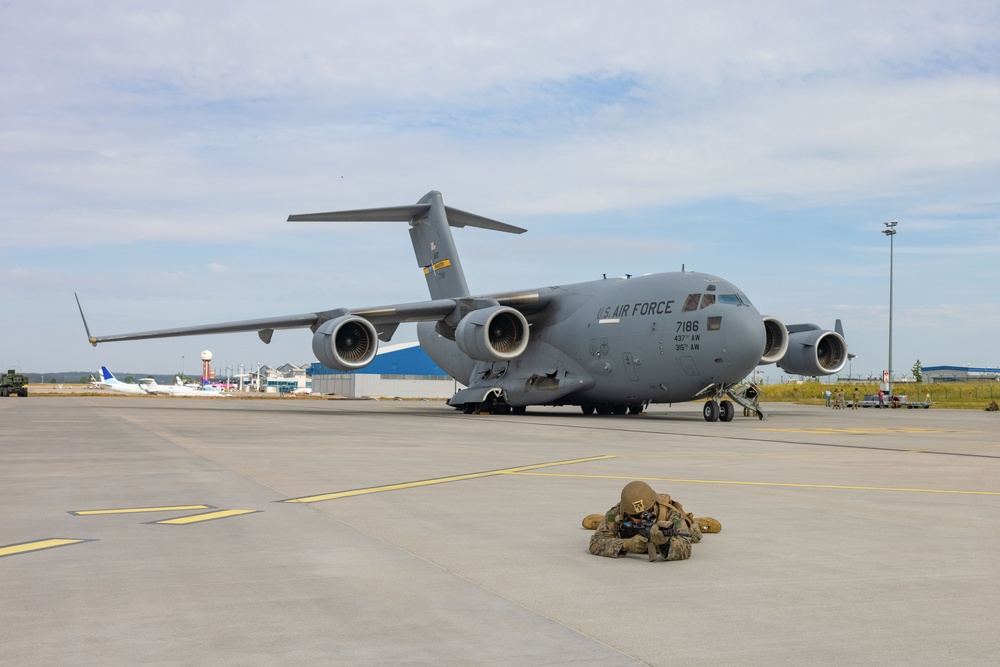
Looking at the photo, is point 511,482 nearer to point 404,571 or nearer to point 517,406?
point 404,571

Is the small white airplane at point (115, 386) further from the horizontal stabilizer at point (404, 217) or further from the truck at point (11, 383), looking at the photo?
the horizontal stabilizer at point (404, 217)

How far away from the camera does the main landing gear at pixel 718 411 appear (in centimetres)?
2956

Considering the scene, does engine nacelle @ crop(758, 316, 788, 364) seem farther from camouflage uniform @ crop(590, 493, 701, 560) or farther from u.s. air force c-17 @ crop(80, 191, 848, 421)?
camouflage uniform @ crop(590, 493, 701, 560)

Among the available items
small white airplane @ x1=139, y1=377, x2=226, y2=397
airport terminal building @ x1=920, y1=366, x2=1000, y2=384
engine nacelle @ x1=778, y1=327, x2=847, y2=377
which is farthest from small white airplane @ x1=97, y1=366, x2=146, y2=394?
airport terminal building @ x1=920, y1=366, x2=1000, y2=384

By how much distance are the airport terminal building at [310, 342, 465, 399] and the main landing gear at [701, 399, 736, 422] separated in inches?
2216

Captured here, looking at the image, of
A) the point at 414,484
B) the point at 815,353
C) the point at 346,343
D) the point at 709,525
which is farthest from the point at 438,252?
the point at 709,525

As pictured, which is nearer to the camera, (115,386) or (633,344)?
(633,344)

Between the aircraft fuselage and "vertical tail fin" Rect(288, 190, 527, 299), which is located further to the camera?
"vertical tail fin" Rect(288, 190, 527, 299)

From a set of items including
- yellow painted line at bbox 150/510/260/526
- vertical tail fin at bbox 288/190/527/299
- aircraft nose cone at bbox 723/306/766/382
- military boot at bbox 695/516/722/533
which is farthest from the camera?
vertical tail fin at bbox 288/190/527/299

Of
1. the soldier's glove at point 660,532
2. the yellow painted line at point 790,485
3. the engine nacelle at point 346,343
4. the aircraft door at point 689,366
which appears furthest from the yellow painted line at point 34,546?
the engine nacelle at point 346,343

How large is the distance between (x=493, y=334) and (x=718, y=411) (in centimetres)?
828

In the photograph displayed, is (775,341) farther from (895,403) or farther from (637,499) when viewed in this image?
(637,499)

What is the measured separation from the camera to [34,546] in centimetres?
709

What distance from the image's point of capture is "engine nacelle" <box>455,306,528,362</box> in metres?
30.9
